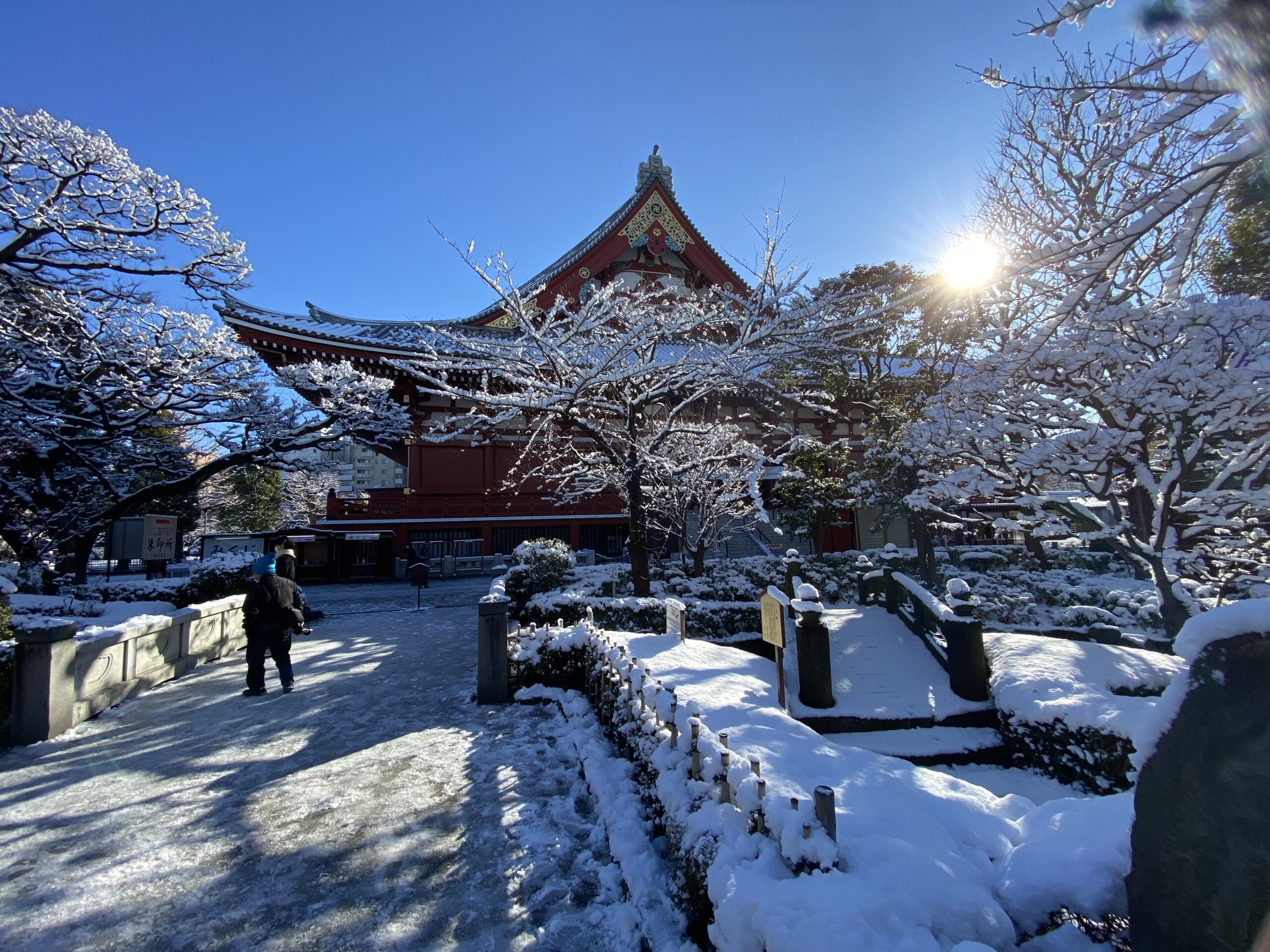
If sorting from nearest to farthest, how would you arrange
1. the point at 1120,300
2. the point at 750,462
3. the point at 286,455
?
1. the point at 1120,300
2. the point at 286,455
3. the point at 750,462

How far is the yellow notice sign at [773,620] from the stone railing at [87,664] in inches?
266

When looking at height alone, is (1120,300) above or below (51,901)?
above

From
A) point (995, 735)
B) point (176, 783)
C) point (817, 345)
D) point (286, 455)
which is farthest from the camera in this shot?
point (286, 455)

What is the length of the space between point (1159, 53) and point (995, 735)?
6.28 metres

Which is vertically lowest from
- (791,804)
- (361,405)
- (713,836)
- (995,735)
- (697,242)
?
(995,735)

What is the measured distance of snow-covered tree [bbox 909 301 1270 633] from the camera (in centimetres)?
605

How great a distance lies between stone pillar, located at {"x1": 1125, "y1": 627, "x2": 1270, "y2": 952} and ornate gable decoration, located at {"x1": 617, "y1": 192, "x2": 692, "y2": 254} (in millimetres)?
22453

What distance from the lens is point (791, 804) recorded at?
8.34 ft

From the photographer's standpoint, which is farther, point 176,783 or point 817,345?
point 817,345

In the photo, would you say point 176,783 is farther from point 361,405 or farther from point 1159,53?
point 361,405

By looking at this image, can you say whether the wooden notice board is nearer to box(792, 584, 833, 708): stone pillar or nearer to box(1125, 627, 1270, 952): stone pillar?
box(792, 584, 833, 708): stone pillar

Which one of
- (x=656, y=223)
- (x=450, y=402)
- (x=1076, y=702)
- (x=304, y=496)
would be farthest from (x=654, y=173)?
(x=304, y=496)

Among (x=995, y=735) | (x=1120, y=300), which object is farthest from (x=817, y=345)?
(x=995, y=735)

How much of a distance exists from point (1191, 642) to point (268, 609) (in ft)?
25.9
